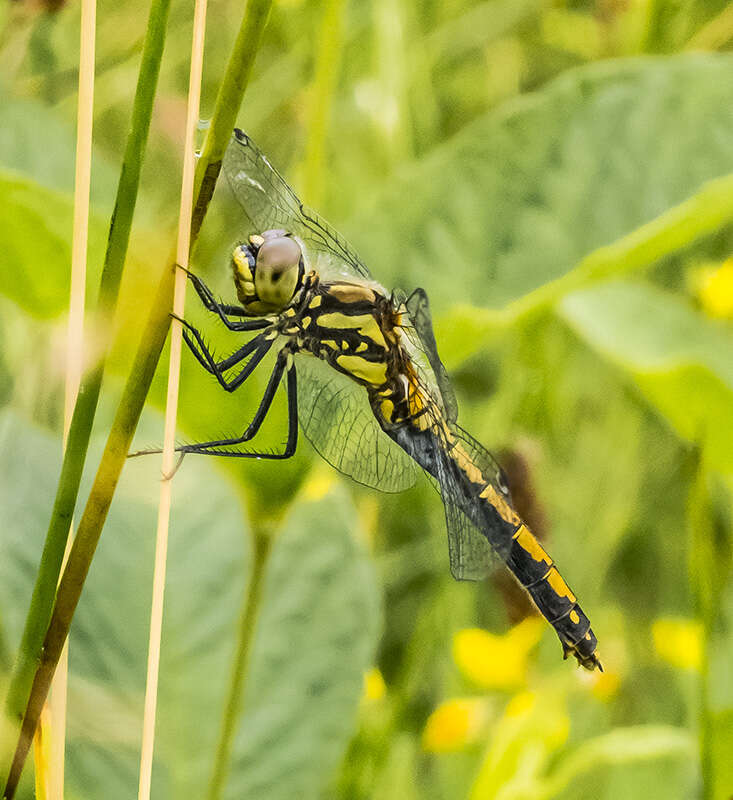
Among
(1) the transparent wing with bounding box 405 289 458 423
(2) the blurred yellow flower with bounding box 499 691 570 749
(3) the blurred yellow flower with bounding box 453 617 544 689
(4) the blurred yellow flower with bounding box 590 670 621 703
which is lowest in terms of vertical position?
(4) the blurred yellow flower with bounding box 590 670 621 703

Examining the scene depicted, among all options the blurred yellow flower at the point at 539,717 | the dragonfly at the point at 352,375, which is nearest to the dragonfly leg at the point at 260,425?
the dragonfly at the point at 352,375

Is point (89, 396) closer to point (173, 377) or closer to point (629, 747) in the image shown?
point (173, 377)

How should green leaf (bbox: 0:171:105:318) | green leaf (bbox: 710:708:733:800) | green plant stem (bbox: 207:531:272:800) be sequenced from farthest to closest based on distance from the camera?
green leaf (bbox: 710:708:733:800) < green plant stem (bbox: 207:531:272:800) < green leaf (bbox: 0:171:105:318)

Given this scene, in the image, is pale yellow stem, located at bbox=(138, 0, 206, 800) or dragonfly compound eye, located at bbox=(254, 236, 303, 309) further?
dragonfly compound eye, located at bbox=(254, 236, 303, 309)

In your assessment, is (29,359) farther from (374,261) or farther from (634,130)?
(634,130)

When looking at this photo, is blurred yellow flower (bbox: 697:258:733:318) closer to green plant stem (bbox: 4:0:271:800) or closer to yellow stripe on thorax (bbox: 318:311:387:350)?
yellow stripe on thorax (bbox: 318:311:387:350)

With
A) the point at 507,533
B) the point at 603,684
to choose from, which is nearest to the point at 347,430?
the point at 507,533

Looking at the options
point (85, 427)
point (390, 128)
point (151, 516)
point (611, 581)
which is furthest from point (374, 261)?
point (611, 581)

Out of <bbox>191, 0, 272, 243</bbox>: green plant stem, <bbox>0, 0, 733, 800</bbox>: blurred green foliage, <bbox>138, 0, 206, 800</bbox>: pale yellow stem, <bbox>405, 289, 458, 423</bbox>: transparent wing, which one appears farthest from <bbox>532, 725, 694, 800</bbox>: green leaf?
<bbox>191, 0, 272, 243</bbox>: green plant stem
